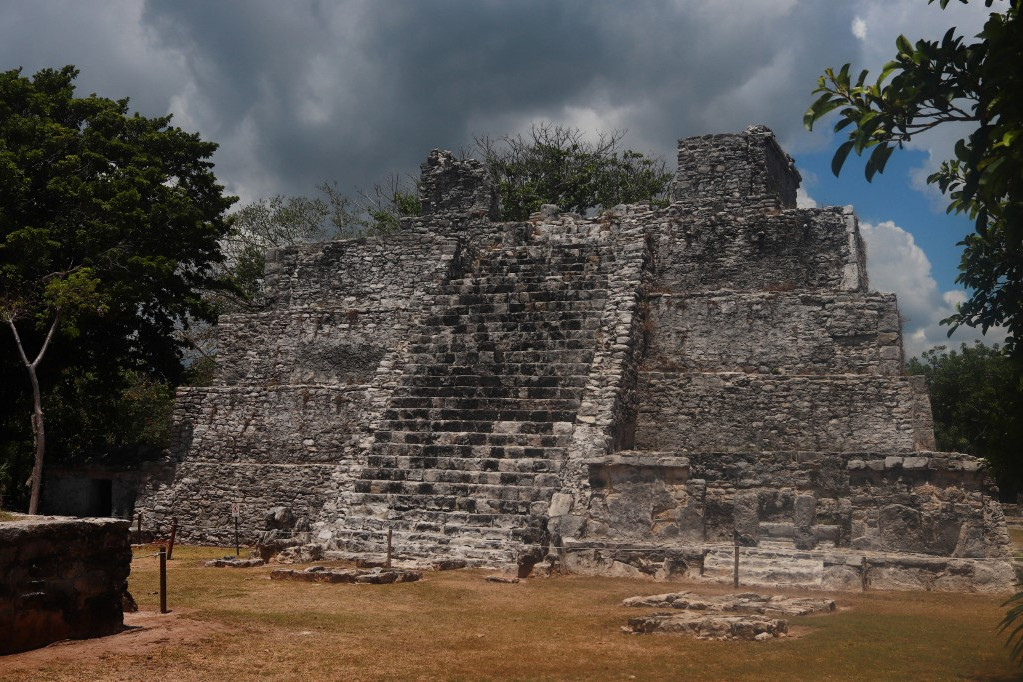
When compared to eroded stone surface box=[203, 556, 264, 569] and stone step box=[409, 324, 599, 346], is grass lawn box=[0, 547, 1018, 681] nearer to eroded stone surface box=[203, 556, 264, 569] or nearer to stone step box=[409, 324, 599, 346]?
eroded stone surface box=[203, 556, 264, 569]

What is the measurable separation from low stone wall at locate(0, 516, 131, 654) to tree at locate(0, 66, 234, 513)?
30.2ft

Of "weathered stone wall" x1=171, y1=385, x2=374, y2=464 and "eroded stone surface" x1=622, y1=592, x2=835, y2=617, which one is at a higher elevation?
"weathered stone wall" x1=171, y1=385, x2=374, y2=464

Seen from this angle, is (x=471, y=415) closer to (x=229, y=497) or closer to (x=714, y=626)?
(x=229, y=497)

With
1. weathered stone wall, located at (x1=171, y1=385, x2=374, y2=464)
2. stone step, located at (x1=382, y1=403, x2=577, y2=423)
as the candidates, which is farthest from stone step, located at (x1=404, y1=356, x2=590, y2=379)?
weathered stone wall, located at (x1=171, y1=385, x2=374, y2=464)

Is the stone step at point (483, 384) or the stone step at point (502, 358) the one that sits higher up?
the stone step at point (502, 358)

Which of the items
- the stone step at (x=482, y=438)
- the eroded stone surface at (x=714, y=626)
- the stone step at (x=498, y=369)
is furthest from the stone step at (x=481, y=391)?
the eroded stone surface at (x=714, y=626)

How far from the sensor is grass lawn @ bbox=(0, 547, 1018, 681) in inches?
235

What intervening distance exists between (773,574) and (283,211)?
2457 centimetres

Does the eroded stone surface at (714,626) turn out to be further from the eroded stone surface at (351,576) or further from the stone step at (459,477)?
the stone step at (459,477)

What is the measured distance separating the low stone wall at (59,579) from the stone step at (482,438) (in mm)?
6118

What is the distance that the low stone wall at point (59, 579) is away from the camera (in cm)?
620

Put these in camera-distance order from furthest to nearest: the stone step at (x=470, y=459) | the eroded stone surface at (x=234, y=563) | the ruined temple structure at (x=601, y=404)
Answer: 1. the stone step at (x=470, y=459)
2. the eroded stone surface at (x=234, y=563)
3. the ruined temple structure at (x=601, y=404)

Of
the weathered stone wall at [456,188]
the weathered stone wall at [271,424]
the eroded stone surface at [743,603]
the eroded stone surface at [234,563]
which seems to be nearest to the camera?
the eroded stone surface at [743,603]

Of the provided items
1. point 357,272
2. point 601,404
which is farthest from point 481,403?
point 357,272
